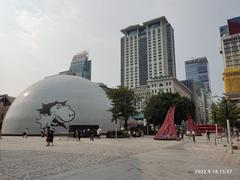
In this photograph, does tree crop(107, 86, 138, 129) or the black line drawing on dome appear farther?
the black line drawing on dome

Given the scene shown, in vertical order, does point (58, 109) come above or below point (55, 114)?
above

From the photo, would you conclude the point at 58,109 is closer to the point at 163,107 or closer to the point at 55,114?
the point at 55,114

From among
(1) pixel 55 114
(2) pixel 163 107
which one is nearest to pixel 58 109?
(1) pixel 55 114

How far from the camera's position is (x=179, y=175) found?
9109 mm

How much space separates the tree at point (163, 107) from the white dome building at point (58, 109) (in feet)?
43.0

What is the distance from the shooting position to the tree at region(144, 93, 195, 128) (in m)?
65.6

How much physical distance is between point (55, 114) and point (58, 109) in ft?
4.91

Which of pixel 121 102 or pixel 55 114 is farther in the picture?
pixel 55 114

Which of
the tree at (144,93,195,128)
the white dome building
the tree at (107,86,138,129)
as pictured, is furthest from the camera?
the tree at (144,93,195,128)

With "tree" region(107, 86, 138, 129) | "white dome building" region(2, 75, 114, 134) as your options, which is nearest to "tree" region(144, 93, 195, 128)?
"white dome building" region(2, 75, 114, 134)

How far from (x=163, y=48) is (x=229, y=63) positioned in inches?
2738

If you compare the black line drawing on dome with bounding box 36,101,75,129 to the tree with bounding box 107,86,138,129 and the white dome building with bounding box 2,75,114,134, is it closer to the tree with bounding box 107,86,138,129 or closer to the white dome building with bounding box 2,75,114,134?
the white dome building with bounding box 2,75,114,134

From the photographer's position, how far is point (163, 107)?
6594cm

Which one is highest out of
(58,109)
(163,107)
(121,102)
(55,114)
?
(163,107)
